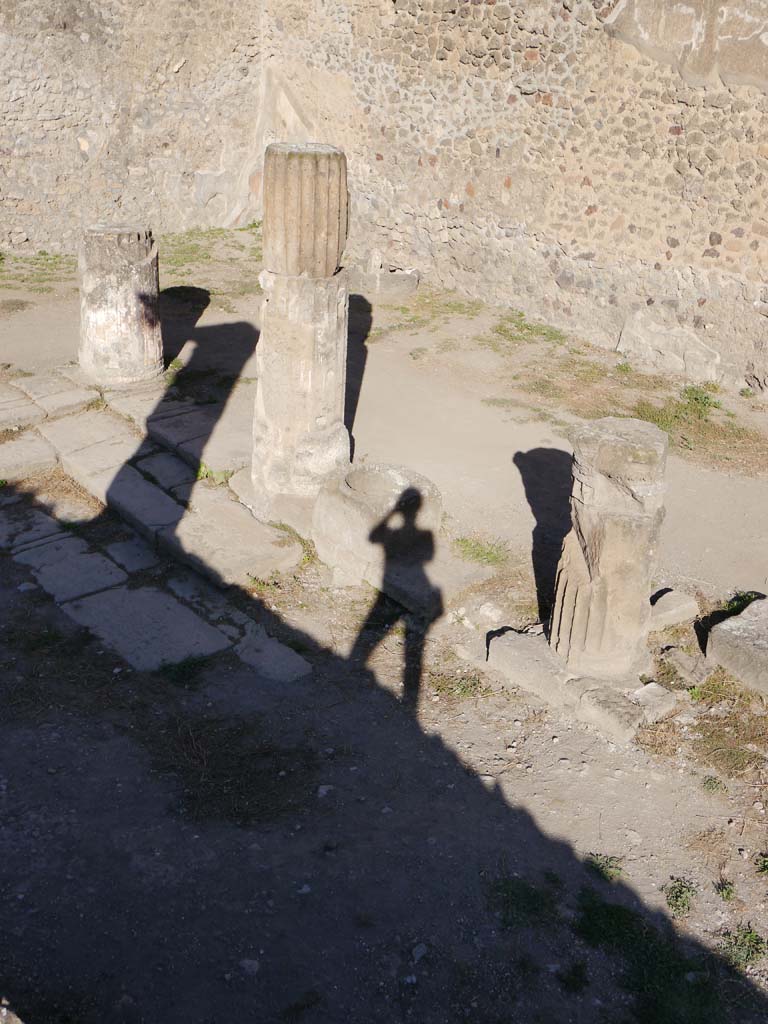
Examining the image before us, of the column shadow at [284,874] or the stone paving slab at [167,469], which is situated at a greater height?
the column shadow at [284,874]

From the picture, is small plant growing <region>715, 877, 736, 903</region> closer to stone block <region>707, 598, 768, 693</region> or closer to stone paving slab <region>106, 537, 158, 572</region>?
stone block <region>707, 598, 768, 693</region>

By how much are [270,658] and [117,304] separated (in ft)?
15.2

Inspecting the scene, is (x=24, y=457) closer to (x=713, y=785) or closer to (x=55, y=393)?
(x=55, y=393)

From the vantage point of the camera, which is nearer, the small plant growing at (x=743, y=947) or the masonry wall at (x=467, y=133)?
the small plant growing at (x=743, y=947)

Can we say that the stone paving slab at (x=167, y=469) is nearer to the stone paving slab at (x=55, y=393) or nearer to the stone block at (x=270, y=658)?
the stone paving slab at (x=55, y=393)

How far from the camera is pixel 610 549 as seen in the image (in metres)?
5.20

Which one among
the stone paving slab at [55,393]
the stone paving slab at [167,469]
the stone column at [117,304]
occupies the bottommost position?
the stone paving slab at [167,469]

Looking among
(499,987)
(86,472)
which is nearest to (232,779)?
(499,987)

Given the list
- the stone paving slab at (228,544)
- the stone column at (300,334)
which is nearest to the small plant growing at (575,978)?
the stone paving slab at (228,544)

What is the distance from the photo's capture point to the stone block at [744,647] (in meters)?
5.46

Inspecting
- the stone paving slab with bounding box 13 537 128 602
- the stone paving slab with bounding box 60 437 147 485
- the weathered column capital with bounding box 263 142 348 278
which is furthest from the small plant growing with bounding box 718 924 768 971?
the stone paving slab with bounding box 60 437 147 485

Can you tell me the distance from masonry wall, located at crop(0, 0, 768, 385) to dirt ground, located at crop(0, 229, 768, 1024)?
13.2 ft

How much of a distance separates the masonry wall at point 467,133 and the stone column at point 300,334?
4.60 meters

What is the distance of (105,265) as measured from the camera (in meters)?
8.84
